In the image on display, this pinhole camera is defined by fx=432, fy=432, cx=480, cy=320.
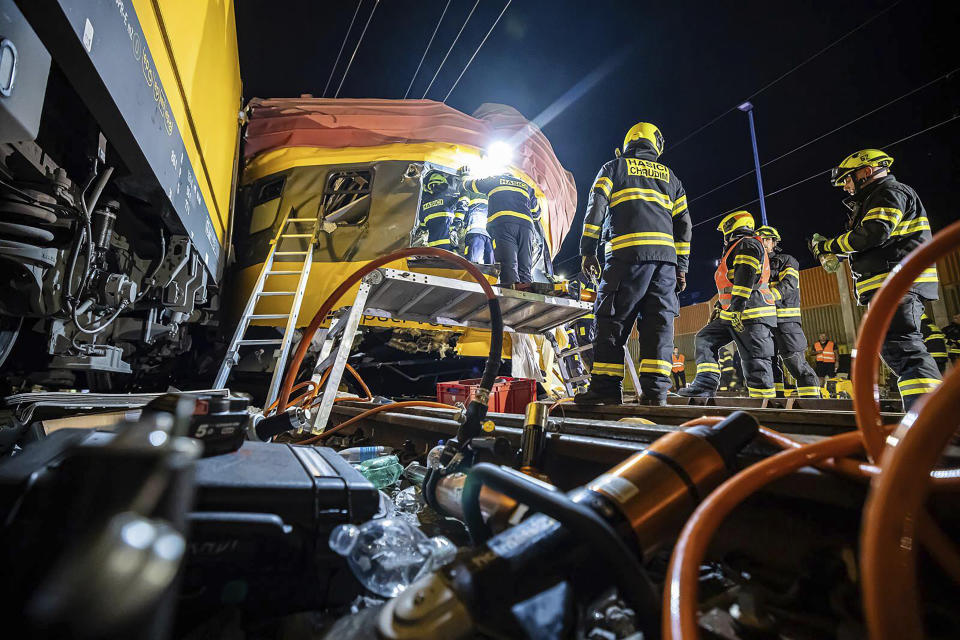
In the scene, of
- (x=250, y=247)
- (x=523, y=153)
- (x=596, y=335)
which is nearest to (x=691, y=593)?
(x=596, y=335)

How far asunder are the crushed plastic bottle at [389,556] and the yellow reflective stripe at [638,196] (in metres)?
3.19

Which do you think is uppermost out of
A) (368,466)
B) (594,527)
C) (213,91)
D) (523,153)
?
(523,153)

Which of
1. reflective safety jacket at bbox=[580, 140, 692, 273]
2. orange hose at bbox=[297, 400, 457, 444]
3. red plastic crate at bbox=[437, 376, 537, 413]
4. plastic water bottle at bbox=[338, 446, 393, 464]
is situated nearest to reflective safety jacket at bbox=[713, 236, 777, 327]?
reflective safety jacket at bbox=[580, 140, 692, 273]

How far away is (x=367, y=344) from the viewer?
6.26 m

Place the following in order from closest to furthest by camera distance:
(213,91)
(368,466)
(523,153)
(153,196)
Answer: (368,466) → (153,196) → (213,91) → (523,153)

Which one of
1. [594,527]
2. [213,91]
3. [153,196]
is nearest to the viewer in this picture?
[594,527]

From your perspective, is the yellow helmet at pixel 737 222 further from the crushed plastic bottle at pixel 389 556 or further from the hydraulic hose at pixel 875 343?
the crushed plastic bottle at pixel 389 556

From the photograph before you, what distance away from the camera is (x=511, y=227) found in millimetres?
5078

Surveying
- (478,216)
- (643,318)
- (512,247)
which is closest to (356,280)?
(643,318)

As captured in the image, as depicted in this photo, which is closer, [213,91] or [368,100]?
[213,91]

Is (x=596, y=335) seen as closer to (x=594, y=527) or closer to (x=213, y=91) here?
(x=594, y=527)

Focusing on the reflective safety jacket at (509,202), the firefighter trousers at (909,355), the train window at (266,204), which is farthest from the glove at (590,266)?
the train window at (266,204)

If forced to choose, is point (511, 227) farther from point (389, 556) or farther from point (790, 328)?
point (389, 556)

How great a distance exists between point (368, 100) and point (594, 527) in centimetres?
792
